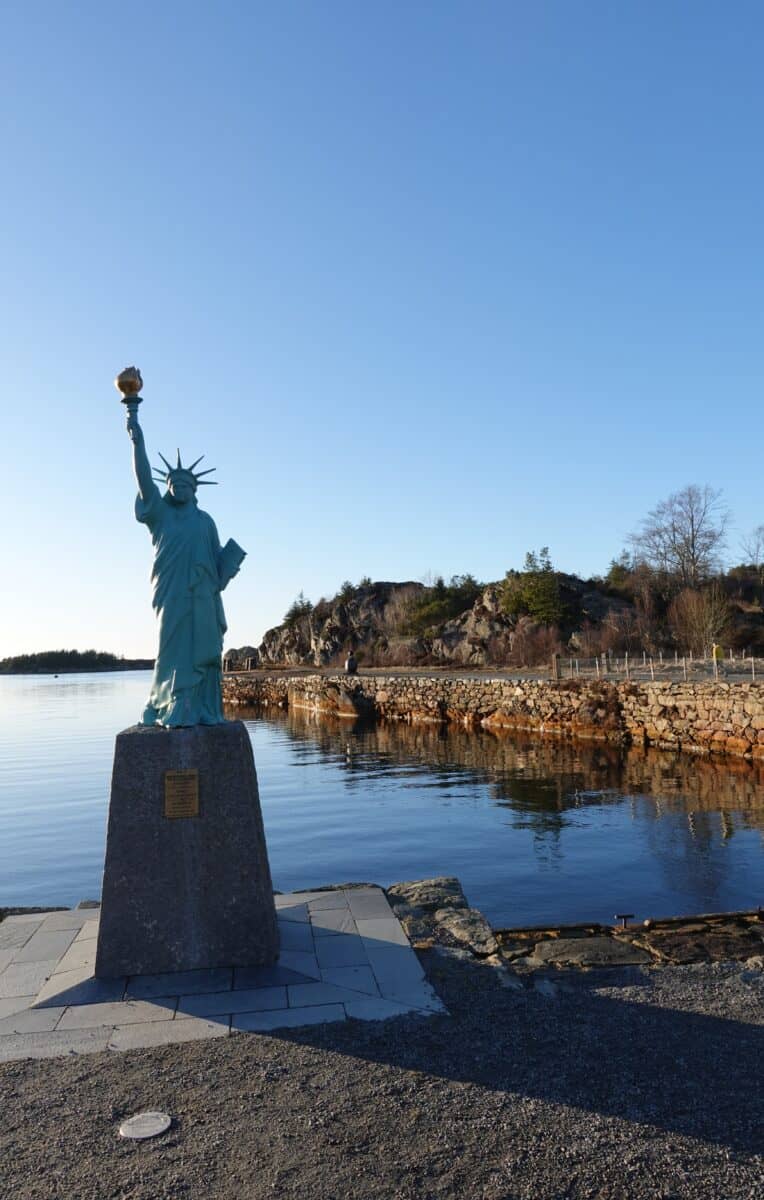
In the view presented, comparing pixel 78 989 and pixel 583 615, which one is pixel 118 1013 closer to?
pixel 78 989

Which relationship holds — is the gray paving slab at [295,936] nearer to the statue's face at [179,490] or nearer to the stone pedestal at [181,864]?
the stone pedestal at [181,864]

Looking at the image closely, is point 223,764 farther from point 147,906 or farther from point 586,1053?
point 586,1053

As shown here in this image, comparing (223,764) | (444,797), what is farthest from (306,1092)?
(444,797)

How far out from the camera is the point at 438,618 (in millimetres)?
64688

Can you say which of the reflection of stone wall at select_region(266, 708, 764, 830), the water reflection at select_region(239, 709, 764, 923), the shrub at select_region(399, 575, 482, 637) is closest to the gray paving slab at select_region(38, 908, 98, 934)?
the water reflection at select_region(239, 709, 764, 923)

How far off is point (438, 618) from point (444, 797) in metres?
46.3

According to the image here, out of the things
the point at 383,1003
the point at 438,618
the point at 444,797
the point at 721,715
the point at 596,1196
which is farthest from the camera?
the point at 438,618

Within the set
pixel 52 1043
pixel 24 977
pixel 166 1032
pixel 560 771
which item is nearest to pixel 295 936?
pixel 166 1032

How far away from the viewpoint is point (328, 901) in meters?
7.73

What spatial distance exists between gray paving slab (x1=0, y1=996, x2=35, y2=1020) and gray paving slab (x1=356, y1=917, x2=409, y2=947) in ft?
8.21

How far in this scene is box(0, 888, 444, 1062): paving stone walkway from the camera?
5191mm

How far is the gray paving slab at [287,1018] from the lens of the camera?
17.0 feet

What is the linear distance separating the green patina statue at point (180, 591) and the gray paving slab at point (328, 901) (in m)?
2.13

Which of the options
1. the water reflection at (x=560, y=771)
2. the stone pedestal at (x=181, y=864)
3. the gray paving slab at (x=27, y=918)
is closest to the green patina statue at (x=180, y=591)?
the stone pedestal at (x=181, y=864)
